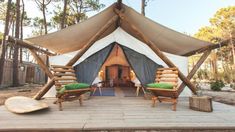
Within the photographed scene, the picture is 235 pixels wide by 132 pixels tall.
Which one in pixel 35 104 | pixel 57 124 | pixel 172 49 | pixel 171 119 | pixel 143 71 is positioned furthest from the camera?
pixel 172 49

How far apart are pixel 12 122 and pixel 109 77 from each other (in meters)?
6.76

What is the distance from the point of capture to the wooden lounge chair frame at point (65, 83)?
3284 millimetres

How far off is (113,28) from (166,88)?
9.64ft

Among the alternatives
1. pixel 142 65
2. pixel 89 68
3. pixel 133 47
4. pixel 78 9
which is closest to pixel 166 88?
pixel 142 65

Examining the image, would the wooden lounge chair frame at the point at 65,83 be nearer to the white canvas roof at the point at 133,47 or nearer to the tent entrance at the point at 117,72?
the white canvas roof at the point at 133,47

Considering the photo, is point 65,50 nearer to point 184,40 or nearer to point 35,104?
point 35,104

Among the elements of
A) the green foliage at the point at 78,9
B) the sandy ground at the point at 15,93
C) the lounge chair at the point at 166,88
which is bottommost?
the sandy ground at the point at 15,93

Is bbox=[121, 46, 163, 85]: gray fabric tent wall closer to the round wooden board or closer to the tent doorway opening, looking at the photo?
the round wooden board

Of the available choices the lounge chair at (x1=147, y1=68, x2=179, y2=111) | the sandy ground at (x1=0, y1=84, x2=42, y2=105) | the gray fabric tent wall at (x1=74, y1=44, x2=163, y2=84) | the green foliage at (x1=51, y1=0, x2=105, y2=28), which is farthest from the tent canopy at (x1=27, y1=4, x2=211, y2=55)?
the green foliage at (x1=51, y1=0, x2=105, y2=28)

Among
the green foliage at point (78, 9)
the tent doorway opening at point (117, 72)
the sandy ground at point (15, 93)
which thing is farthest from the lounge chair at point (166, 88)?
the green foliage at point (78, 9)

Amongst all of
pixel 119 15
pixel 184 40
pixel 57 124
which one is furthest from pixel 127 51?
pixel 57 124

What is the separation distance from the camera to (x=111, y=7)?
4.30 metres

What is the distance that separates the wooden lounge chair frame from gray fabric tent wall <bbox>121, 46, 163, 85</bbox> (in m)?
1.77

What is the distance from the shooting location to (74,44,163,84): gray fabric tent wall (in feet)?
16.4
